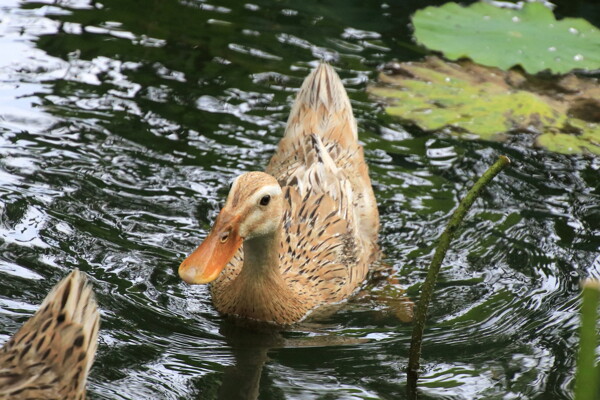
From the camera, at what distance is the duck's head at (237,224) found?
484cm

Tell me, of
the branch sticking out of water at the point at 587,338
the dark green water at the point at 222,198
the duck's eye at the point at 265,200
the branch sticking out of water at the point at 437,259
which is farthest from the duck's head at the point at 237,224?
the branch sticking out of water at the point at 587,338

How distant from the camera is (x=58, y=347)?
12.7ft

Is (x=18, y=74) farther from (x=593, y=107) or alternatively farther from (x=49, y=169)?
(x=593, y=107)

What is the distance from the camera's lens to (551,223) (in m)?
6.91

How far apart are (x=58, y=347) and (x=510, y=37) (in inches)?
246

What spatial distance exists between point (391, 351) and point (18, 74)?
462 centimetres

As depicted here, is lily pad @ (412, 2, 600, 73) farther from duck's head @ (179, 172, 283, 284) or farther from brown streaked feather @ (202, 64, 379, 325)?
duck's head @ (179, 172, 283, 284)

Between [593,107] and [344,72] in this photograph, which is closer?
[593,107]

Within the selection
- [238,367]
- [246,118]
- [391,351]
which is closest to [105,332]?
[238,367]

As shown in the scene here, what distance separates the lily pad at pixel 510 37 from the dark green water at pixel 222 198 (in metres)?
0.58

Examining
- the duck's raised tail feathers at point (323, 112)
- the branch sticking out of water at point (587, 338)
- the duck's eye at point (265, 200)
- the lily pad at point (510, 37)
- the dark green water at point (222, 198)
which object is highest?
the branch sticking out of water at point (587, 338)

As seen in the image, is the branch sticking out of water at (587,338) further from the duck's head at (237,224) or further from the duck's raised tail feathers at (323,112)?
the duck's raised tail feathers at (323,112)

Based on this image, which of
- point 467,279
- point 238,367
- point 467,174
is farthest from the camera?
point 467,174

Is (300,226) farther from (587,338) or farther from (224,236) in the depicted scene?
(587,338)
